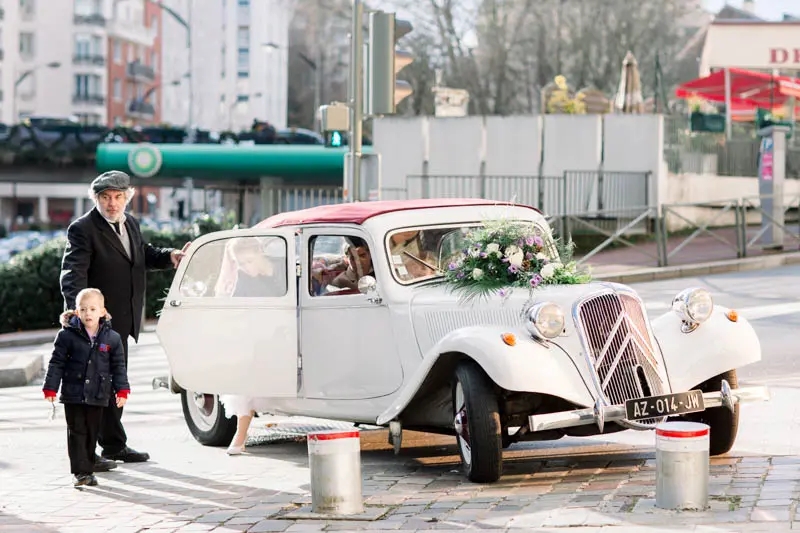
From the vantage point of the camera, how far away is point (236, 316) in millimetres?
9211

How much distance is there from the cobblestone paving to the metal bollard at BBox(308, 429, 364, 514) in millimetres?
142

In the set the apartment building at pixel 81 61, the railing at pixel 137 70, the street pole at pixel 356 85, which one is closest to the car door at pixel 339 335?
the street pole at pixel 356 85

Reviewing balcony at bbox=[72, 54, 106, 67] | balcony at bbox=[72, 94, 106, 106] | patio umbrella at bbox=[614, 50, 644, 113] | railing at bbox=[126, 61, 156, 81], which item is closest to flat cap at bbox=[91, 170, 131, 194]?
patio umbrella at bbox=[614, 50, 644, 113]

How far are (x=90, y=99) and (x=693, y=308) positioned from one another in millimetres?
98756

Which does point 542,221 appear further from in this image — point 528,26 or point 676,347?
point 528,26

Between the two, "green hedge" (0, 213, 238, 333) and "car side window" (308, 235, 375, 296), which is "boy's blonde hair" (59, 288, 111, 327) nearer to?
"car side window" (308, 235, 375, 296)

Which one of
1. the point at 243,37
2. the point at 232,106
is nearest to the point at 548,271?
the point at 232,106

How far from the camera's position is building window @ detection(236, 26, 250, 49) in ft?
351

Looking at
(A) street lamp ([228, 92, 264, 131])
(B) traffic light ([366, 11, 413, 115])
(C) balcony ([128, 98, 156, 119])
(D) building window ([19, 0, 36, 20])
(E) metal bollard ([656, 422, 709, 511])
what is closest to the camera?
(E) metal bollard ([656, 422, 709, 511])

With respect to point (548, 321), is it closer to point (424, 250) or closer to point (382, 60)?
point (424, 250)

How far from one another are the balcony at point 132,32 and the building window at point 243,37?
28.5 ft

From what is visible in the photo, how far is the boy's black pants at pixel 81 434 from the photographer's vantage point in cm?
833

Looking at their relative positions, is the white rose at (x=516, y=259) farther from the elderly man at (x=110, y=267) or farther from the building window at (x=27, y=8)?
the building window at (x=27, y=8)

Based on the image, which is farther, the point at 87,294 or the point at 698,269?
the point at 698,269
